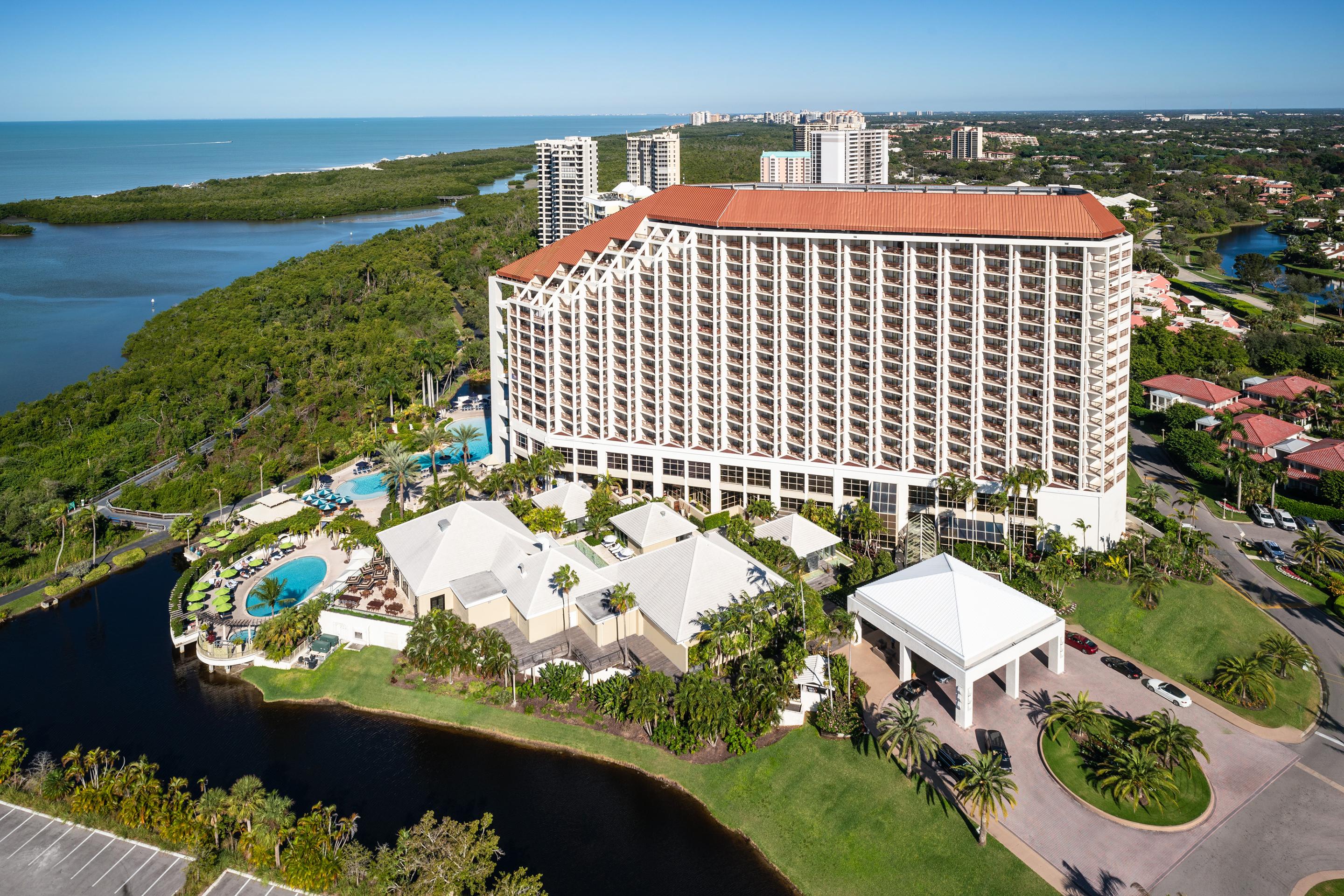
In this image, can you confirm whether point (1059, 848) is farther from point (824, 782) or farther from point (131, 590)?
point (131, 590)

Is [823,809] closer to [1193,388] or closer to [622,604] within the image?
[622,604]

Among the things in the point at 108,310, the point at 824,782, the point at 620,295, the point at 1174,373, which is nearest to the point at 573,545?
the point at 620,295

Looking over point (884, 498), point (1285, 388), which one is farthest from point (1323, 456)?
point (884, 498)

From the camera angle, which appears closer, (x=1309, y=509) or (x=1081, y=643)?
(x=1081, y=643)

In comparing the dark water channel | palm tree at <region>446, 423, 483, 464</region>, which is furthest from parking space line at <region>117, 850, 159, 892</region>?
palm tree at <region>446, 423, 483, 464</region>

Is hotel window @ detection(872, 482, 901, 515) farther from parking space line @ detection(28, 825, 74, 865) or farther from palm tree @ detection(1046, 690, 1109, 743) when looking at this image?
parking space line @ detection(28, 825, 74, 865)

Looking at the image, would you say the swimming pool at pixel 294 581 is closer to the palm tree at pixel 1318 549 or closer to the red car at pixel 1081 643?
the red car at pixel 1081 643

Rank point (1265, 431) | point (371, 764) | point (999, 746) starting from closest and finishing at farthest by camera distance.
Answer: point (999, 746)
point (371, 764)
point (1265, 431)

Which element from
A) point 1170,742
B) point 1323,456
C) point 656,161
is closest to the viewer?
point 1170,742
